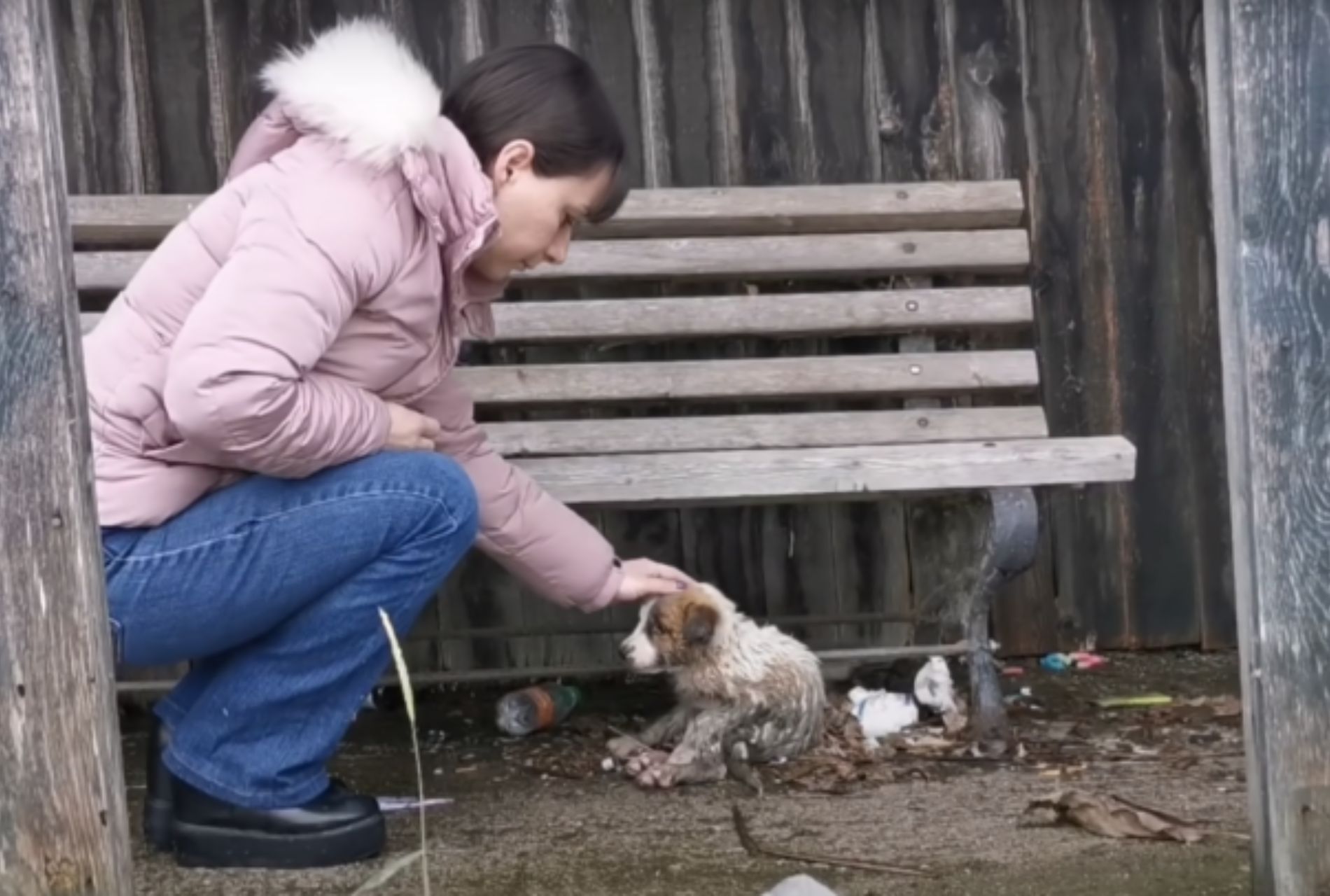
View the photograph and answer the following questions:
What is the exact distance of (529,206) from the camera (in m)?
3.22

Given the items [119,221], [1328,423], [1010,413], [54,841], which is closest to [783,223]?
[1010,413]

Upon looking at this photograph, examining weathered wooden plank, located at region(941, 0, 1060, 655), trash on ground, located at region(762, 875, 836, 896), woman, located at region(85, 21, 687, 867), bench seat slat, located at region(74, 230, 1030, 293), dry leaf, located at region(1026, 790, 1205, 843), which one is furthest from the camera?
weathered wooden plank, located at region(941, 0, 1060, 655)

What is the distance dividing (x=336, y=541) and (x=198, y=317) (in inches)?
19.0

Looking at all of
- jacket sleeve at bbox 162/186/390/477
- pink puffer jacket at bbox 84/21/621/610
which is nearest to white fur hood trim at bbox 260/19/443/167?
pink puffer jacket at bbox 84/21/621/610

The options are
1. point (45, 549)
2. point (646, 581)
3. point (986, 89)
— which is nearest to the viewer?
point (45, 549)

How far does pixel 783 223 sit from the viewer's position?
15.7 feet

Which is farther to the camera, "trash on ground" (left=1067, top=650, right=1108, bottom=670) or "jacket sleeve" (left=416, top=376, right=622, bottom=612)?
"trash on ground" (left=1067, top=650, right=1108, bottom=670)

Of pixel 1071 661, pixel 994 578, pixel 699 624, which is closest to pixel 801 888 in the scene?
pixel 699 624

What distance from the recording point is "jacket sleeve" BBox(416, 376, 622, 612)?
365cm

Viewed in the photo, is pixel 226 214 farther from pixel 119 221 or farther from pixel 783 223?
pixel 783 223

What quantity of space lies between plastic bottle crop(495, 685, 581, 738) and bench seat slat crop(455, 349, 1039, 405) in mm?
708

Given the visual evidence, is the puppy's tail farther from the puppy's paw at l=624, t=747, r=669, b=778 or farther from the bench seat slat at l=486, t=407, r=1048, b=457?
the bench seat slat at l=486, t=407, r=1048, b=457

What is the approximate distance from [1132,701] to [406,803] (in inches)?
73.7

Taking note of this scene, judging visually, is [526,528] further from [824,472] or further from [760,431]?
[760,431]
